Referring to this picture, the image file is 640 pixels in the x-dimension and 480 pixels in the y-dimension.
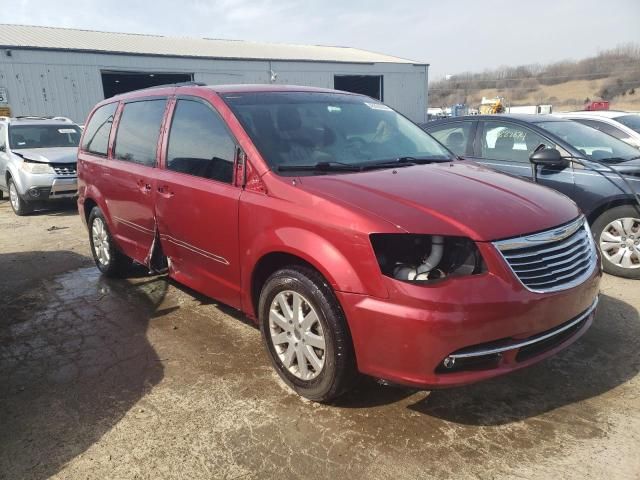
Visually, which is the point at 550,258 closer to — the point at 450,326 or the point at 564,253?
the point at 564,253

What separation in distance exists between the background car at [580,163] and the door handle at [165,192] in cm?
331

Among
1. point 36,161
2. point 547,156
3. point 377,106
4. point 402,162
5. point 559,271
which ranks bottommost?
point 36,161

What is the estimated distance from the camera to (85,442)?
2715mm

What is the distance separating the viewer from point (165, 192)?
3910mm

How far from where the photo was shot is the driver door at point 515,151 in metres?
5.32

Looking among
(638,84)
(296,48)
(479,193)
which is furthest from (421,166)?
(638,84)

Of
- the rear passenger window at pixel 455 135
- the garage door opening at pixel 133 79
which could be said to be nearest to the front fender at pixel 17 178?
the rear passenger window at pixel 455 135

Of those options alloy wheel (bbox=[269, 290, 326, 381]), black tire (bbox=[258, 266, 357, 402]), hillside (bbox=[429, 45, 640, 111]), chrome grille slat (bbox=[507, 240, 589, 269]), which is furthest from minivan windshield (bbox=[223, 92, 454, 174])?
hillside (bbox=[429, 45, 640, 111])

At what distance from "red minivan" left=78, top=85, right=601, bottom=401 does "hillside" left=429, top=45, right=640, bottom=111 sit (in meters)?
61.6

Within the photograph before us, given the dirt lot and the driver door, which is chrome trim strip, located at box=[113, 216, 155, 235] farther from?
the driver door

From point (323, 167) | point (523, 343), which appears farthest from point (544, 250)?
point (323, 167)

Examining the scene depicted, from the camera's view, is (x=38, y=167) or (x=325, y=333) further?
(x=38, y=167)

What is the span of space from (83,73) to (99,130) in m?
18.6

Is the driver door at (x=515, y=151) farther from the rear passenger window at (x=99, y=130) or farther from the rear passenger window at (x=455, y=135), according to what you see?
the rear passenger window at (x=99, y=130)
